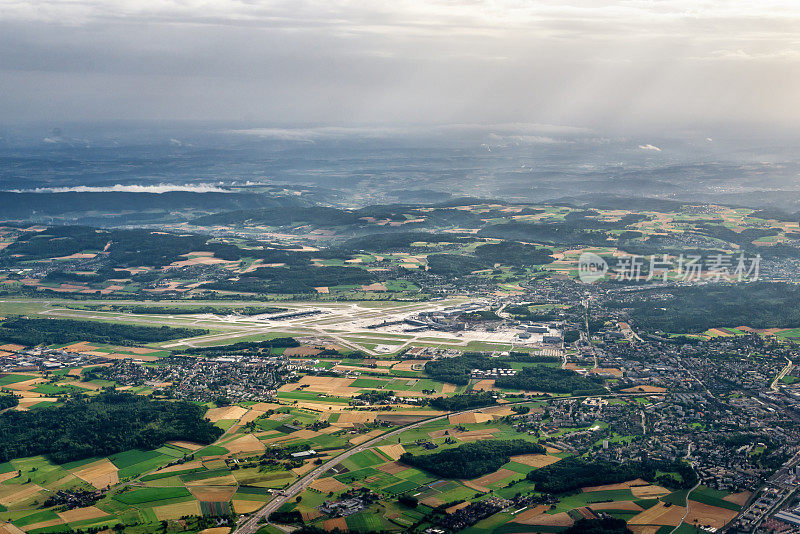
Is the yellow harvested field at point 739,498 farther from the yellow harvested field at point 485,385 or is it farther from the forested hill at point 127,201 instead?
the forested hill at point 127,201

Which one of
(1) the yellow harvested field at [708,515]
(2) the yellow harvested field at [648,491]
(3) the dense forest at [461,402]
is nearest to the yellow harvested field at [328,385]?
(3) the dense forest at [461,402]

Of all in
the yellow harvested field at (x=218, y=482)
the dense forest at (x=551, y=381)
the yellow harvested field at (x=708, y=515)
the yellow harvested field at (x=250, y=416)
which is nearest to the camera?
the yellow harvested field at (x=708, y=515)

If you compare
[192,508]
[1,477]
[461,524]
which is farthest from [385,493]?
[1,477]

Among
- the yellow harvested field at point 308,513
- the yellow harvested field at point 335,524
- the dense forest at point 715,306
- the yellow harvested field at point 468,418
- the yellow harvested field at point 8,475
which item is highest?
the dense forest at point 715,306

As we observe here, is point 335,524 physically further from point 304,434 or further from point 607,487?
point 607,487

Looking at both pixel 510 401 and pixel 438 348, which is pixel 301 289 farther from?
pixel 510 401
